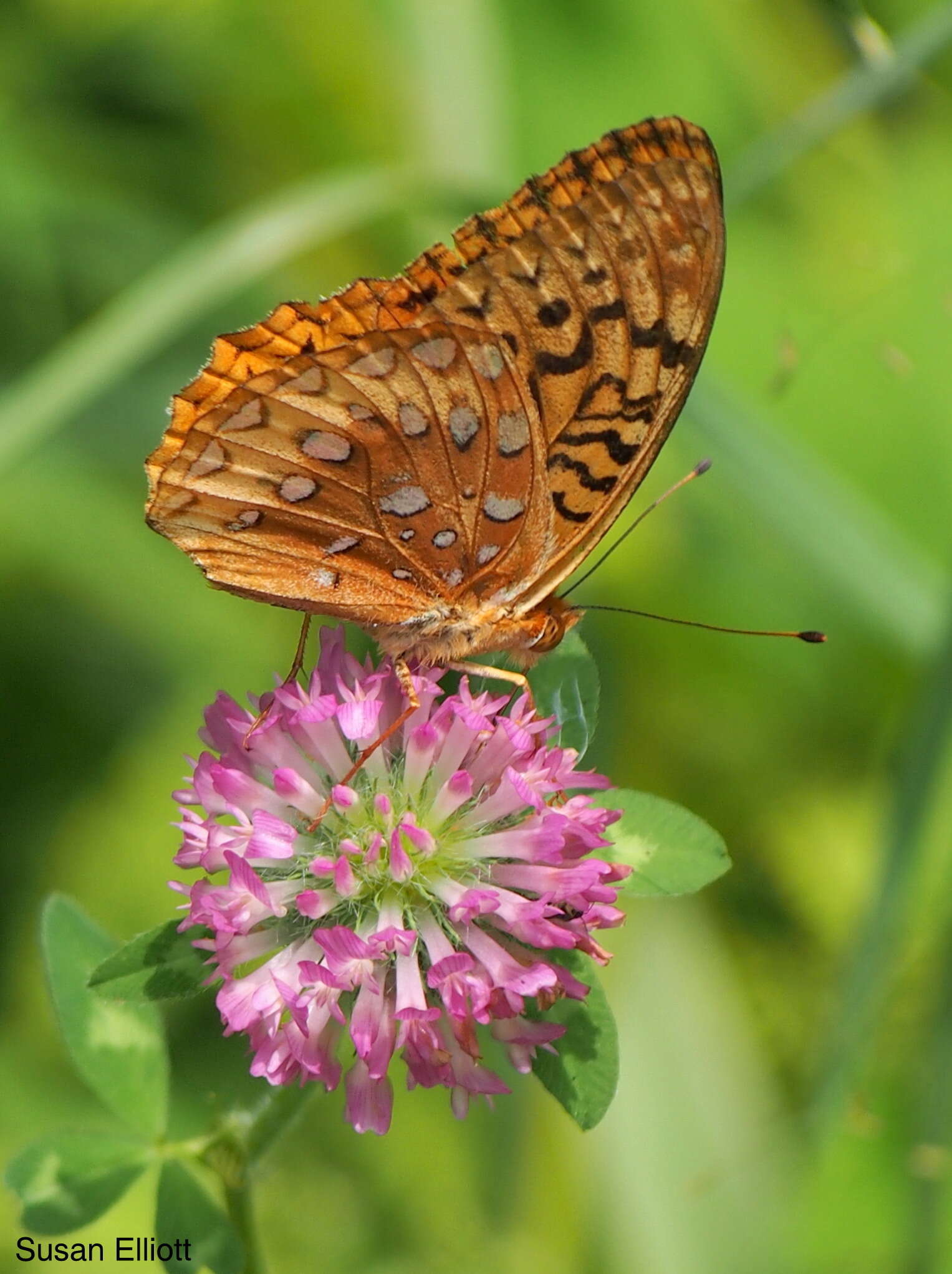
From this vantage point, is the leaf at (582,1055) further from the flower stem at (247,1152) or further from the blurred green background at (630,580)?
the blurred green background at (630,580)

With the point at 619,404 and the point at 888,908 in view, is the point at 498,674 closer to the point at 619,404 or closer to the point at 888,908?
the point at 619,404

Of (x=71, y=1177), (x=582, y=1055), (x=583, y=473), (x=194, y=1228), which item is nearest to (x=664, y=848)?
(x=582, y=1055)

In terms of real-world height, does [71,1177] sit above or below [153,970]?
below

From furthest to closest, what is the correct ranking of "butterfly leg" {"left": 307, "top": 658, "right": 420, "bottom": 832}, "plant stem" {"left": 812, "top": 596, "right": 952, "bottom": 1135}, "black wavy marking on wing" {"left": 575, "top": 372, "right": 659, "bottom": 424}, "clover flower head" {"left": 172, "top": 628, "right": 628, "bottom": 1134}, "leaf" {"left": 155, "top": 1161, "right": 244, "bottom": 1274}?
"plant stem" {"left": 812, "top": 596, "right": 952, "bottom": 1135} → "black wavy marking on wing" {"left": 575, "top": 372, "right": 659, "bottom": 424} → "butterfly leg" {"left": 307, "top": 658, "right": 420, "bottom": 832} → "leaf" {"left": 155, "top": 1161, "right": 244, "bottom": 1274} → "clover flower head" {"left": 172, "top": 628, "right": 628, "bottom": 1134}

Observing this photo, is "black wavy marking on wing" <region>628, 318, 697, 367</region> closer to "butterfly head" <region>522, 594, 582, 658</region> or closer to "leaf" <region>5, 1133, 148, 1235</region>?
"butterfly head" <region>522, 594, 582, 658</region>

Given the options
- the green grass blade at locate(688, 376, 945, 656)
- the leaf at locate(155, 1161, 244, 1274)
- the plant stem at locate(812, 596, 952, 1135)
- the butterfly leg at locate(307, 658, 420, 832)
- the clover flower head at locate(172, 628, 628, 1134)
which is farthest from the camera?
the green grass blade at locate(688, 376, 945, 656)

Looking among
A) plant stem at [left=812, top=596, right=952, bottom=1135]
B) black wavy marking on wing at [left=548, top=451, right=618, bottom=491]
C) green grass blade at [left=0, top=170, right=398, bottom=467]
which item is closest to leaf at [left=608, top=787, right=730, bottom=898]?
black wavy marking on wing at [left=548, top=451, right=618, bottom=491]

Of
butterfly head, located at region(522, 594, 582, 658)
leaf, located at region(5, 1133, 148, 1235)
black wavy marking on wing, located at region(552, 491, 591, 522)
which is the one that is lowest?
leaf, located at region(5, 1133, 148, 1235)
